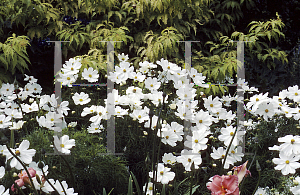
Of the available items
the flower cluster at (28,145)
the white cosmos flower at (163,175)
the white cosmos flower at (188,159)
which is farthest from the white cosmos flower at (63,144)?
the white cosmos flower at (188,159)

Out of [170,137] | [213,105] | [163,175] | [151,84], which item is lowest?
[163,175]

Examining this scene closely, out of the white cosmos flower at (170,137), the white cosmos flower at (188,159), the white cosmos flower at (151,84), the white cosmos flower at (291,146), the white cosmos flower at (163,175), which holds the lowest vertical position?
the white cosmos flower at (163,175)

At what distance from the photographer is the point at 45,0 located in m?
2.75

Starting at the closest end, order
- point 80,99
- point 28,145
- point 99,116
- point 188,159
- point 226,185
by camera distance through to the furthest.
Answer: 1. point 226,185
2. point 28,145
3. point 188,159
4. point 99,116
5. point 80,99

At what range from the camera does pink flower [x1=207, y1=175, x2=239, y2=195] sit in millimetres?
730

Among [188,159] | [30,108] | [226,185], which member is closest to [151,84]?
[188,159]

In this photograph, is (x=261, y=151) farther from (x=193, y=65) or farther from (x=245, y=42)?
(x=245, y=42)

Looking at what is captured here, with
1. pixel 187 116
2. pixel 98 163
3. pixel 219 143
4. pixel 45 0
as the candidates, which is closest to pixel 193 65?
pixel 219 143

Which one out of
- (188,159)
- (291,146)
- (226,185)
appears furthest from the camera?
(188,159)

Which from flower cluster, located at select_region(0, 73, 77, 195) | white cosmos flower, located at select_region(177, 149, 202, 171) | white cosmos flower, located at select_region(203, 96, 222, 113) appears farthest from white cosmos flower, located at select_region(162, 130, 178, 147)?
flower cluster, located at select_region(0, 73, 77, 195)

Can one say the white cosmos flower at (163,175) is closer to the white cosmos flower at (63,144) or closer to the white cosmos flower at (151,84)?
the white cosmos flower at (63,144)

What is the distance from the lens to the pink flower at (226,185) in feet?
2.39

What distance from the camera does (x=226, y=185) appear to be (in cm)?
75

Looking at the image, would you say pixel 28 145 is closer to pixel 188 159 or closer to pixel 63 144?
pixel 63 144
